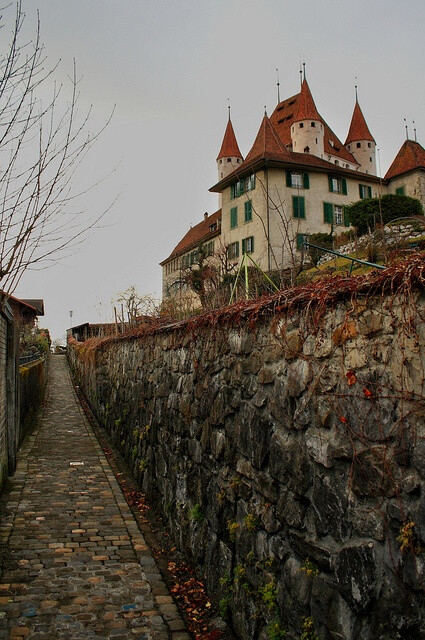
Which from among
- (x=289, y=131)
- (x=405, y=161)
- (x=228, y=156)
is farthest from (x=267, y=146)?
(x=228, y=156)

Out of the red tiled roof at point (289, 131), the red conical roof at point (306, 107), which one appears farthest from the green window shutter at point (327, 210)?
the red conical roof at point (306, 107)

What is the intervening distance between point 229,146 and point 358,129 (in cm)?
1184

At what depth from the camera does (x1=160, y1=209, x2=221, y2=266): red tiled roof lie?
46156 millimetres

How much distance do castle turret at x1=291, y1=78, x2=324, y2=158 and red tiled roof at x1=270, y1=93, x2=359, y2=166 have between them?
71cm

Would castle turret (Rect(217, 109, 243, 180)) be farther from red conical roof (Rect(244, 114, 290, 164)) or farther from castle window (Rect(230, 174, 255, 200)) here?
castle window (Rect(230, 174, 255, 200))

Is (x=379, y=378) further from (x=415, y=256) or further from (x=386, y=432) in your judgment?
(x=415, y=256)

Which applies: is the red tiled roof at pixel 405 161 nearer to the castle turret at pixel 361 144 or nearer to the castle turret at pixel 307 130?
the castle turret at pixel 307 130

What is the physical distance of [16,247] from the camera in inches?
161

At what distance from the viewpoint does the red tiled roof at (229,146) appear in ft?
168

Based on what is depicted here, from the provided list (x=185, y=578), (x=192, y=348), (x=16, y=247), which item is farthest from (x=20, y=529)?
(x=16, y=247)

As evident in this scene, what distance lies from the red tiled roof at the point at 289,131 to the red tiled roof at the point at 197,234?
339 inches

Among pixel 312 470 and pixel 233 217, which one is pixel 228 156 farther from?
pixel 312 470

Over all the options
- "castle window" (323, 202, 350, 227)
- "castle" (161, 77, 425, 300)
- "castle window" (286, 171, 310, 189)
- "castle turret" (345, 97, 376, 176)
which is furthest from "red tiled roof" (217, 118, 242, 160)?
"castle window" (323, 202, 350, 227)

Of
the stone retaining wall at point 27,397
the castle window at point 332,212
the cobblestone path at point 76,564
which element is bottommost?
the cobblestone path at point 76,564
